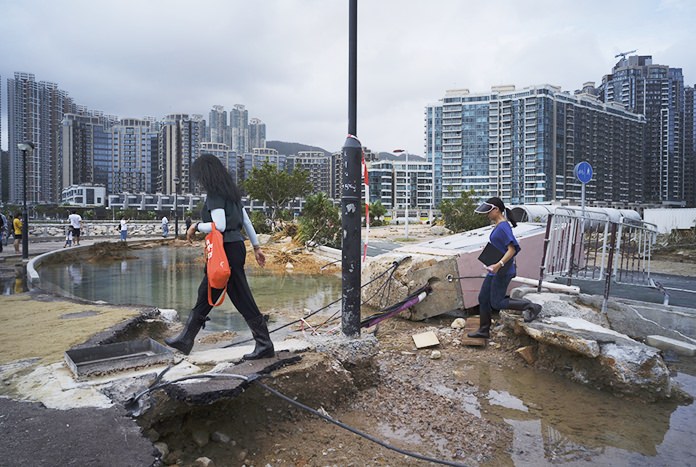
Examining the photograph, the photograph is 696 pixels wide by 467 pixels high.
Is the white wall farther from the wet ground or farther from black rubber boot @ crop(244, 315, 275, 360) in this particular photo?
black rubber boot @ crop(244, 315, 275, 360)

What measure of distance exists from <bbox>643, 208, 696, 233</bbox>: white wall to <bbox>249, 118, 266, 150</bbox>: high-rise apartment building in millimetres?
175690

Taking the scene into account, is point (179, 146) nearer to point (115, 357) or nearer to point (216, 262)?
point (115, 357)

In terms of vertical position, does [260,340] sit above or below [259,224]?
below

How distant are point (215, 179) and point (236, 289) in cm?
92

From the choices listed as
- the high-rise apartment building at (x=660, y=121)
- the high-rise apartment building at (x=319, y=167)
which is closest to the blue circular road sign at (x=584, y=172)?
the high-rise apartment building at (x=660, y=121)

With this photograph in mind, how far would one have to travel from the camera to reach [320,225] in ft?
67.4

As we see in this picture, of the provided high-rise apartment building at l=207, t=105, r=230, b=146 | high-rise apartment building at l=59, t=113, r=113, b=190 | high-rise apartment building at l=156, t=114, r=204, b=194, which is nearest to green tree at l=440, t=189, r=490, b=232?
high-rise apartment building at l=156, t=114, r=204, b=194

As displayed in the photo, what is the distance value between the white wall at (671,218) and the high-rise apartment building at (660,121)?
104 m

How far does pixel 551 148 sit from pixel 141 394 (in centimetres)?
11856

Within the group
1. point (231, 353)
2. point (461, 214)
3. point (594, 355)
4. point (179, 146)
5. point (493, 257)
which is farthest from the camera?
point (179, 146)

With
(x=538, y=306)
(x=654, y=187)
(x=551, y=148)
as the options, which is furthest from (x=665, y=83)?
(x=538, y=306)

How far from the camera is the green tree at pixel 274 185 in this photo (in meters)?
38.2

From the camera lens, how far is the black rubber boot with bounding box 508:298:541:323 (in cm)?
544

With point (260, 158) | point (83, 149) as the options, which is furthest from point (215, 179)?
point (260, 158)
